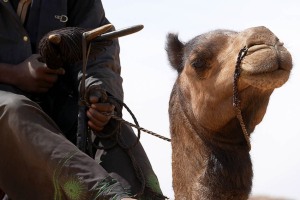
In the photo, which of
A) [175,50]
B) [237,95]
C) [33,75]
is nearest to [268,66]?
[237,95]

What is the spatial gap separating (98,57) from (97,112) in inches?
23.4

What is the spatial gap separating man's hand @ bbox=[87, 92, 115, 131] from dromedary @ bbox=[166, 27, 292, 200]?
0.49 meters

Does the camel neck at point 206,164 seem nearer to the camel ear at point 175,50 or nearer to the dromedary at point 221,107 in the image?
the dromedary at point 221,107

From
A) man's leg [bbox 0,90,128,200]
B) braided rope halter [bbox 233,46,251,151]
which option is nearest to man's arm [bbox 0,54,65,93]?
man's leg [bbox 0,90,128,200]

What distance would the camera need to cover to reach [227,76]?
4.40 m

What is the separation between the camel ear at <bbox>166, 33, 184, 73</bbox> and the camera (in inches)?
204

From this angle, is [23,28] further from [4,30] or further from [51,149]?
[51,149]

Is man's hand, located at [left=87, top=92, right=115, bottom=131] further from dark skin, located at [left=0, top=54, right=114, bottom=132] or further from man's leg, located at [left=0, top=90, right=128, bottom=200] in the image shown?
man's leg, located at [left=0, top=90, right=128, bottom=200]

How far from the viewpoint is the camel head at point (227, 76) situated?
13.6 ft

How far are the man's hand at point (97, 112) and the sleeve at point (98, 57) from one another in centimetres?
14

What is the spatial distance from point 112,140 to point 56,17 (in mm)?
1056

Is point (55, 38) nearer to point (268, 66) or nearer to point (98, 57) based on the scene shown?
point (98, 57)

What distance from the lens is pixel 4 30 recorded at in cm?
500

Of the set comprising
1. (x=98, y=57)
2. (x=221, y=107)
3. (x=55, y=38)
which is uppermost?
(x=55, y=38)
